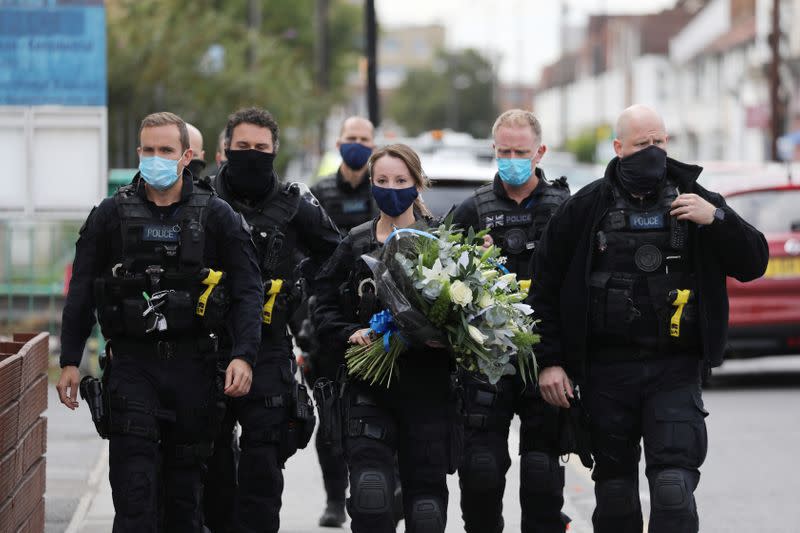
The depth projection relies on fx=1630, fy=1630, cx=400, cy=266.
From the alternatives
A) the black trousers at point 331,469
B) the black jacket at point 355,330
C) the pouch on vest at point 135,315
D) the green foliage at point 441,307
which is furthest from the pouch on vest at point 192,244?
the black trousers at point 331,469

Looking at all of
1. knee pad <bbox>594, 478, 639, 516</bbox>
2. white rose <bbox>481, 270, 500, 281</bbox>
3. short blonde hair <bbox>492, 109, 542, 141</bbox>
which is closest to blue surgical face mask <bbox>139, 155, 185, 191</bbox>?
white rose <bbox>481, 270, 500, 281</bbox>

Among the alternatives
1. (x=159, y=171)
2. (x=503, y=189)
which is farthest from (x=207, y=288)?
(x=503, y=189)

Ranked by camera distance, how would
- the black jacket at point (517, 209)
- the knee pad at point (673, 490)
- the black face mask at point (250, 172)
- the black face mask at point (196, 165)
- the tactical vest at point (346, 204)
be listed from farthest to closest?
1. the tactical vest at point (346, 204)
2. the black face mask at point (196, 165)
3. the black jacket at point (517, 209)
4. the black face mask at point (250, 172)
5. the knee pad at point (673, 490)

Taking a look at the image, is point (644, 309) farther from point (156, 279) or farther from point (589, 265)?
point (156, 279)

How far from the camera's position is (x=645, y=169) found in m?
6.38

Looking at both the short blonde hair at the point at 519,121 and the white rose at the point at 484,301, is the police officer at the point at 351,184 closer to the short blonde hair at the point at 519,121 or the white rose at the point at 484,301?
the short blonde hair at the point at 519,121

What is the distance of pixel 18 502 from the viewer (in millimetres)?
6668

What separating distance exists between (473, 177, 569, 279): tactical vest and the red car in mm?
6515

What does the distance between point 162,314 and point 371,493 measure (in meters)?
1.11

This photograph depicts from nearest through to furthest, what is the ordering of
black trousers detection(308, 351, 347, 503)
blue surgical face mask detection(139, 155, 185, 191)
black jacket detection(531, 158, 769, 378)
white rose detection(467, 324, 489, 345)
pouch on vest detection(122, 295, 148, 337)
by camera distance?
white rose detection(467, 324, 489, 345)
black jacket detection(531, 158, 769, 378)
pouch on vest detection(122, 295, 148, 337)
blue surgical face mask detection(139, 155, 185, 191)
black trousers detection(308, 351, 347, 503)

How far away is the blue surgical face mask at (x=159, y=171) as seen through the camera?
259 inches

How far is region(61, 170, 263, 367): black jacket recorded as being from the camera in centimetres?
661

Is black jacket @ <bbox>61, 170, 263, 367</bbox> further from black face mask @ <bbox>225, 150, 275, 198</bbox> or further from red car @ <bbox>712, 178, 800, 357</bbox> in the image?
red car @ <bbox>712, 178, 800, 357</bbox>

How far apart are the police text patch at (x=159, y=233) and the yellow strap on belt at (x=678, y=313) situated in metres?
2.01
